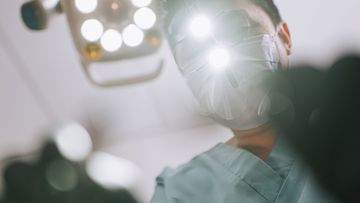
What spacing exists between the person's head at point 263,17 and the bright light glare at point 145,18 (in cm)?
3

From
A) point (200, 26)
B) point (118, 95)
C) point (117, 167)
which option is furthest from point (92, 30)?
point (117, 167)

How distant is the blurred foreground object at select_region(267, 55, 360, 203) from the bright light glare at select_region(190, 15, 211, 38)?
0.21 metres

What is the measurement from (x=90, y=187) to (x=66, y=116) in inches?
22.8

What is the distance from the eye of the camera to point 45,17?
3.05 ft

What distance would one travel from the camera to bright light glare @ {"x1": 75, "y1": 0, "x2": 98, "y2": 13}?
0.93 metres

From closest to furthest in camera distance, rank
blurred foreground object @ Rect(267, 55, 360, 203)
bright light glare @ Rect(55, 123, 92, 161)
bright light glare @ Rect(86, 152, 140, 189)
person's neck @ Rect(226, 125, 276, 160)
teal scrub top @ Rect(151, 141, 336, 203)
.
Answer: blurred foreground object @ Rect(267, 55, 360, 203) → teal scrub top @ Rect(151, 141, 336, 203) → person's neck @ Rect(226, 125, 276, 160) → bright light glare @ Rect(55, 123, 92, 161) → bright light glare @ Rect(86, 152, 140, 189)

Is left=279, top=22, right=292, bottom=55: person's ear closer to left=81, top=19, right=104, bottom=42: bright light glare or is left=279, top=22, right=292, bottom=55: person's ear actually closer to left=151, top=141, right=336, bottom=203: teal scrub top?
left=151, top=141, right=336, bottom=203: teal scrub top

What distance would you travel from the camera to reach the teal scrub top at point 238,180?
0.77 meters

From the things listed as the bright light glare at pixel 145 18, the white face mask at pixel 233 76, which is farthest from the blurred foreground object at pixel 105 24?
the white face mask at pixel 233 76

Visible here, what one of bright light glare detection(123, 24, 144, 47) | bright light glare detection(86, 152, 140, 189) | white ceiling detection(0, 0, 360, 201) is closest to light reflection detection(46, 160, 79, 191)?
bright light glare detection(86, 152, 140, 189)

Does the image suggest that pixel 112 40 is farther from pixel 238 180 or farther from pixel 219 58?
pixel 238 180

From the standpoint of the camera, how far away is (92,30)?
94 centimetres

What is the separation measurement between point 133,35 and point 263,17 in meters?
0.27

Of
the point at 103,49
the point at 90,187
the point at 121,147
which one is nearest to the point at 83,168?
the point at 90,187
